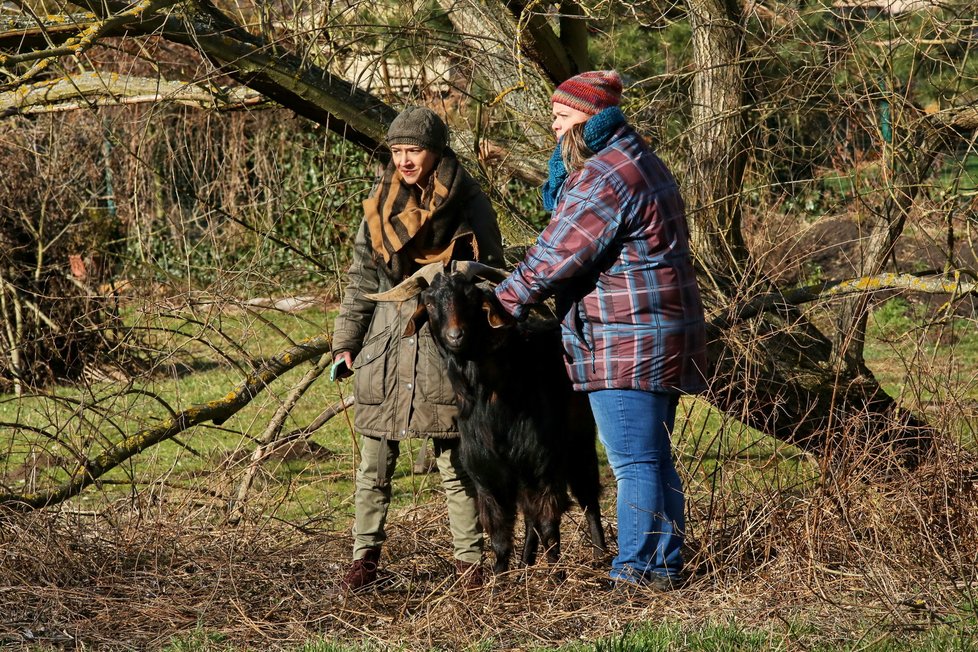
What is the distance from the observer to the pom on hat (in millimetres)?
4355

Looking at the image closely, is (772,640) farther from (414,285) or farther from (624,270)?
(414,285)

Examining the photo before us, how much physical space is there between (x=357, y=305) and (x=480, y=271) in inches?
25.9

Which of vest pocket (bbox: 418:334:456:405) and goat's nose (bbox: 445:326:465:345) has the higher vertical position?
goat's nose (bbox: 445:326:465:345)

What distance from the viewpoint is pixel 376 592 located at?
4.92 meters

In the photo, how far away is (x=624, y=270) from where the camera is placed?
14.4ft

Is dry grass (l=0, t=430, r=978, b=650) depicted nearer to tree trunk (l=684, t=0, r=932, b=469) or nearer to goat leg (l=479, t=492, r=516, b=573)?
goat leg (l=479, t=492, r=516, b=573)

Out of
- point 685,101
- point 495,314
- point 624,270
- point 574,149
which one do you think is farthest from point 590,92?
point 685,101

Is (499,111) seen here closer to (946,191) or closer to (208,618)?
(946,191)

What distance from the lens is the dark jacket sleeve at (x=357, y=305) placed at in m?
4.96

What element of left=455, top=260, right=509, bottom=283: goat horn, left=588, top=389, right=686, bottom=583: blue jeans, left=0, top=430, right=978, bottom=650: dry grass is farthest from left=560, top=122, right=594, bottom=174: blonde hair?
left=0, top=430, right=978, bottom=650: dry grass

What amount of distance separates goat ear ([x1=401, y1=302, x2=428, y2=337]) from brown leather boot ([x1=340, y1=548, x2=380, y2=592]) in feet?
3.53

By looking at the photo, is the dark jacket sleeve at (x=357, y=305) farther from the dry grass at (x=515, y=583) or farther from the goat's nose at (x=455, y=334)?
the dry grass at (x=515, y=583)

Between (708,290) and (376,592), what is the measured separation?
104 inches

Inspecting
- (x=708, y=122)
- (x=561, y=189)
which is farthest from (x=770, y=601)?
(x=708, y=122)
